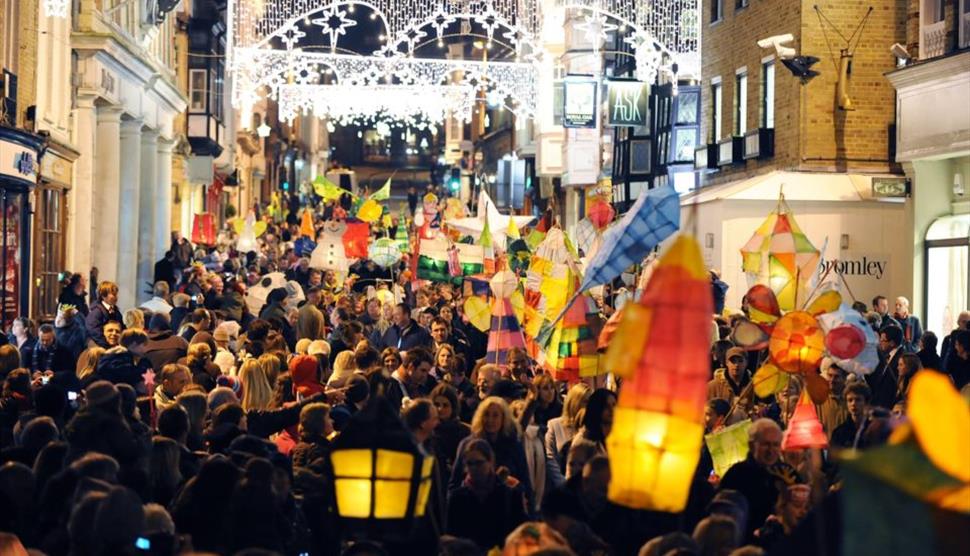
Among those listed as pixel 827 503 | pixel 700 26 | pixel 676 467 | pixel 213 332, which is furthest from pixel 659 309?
pixel 700 26

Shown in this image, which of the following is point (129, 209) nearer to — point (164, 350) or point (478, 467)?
point (164, 350)

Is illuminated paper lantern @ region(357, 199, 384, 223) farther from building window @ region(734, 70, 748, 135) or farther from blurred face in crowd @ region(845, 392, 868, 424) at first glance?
blurred face in crowd @ region(845, 392, 868, 424)

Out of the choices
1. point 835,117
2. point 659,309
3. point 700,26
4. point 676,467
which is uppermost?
point 700,26

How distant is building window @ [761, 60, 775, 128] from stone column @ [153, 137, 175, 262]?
14.4 metres

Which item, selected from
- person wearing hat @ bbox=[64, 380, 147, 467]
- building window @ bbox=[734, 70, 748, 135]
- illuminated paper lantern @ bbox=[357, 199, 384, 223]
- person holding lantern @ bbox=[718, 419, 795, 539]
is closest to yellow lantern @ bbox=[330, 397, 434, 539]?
person wearing hat @ bbox=[64, 380, 147, 467]


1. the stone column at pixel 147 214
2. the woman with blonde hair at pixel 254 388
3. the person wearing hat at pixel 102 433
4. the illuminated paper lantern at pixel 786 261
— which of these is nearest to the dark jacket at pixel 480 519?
the person wearing hat at pixel 102 433

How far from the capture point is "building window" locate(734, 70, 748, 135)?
34156 millimetres

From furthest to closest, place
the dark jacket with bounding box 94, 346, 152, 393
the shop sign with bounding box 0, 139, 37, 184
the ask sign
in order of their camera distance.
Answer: the ask sign, the shop sign with bounding box 0, 139, 37, 184, the dark jacket with bounding box 94, 346, 152, 393

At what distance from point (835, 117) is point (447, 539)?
23.2 m

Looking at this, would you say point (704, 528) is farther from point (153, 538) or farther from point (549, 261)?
point (549, 261)

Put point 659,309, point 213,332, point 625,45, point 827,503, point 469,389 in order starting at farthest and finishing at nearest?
1. point 625,45
2. point 213,332
3. point 469,389
4. point 659,309
5. point 827,503

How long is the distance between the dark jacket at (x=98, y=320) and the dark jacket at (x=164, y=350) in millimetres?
3258

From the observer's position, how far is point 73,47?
30438 mm

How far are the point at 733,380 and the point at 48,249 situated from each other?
16581 mm
